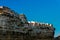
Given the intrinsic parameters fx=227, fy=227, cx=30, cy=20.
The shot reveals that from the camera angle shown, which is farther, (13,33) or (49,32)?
(49,32)

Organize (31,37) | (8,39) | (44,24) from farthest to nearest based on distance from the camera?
(44,24) < (31,37) < (8,39)

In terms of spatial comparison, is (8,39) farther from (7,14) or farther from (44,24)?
(44,24)

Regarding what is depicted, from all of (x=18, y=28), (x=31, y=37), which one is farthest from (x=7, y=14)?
(x=31, y=37)

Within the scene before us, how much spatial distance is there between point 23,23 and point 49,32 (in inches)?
189

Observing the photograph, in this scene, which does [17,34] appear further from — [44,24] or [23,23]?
[44,24]

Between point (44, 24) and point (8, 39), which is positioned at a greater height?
point (44, 24)

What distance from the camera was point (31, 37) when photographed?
1390 inches

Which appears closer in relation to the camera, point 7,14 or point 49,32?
point 7,14

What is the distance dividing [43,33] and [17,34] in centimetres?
505

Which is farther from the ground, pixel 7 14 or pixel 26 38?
pixel 7 14

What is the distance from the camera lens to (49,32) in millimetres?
37156

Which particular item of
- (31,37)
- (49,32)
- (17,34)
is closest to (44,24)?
(49,32)

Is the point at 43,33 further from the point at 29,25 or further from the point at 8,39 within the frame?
the point at 8,39

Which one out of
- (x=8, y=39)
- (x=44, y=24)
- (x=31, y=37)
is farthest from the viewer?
(x=44, y=24)
